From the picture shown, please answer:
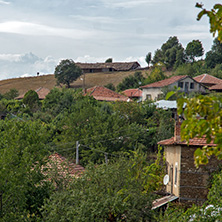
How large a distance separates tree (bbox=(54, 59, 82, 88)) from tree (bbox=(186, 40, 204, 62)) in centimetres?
2681

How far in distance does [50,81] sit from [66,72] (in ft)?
36.5

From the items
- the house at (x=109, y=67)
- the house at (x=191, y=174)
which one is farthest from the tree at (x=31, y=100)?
the house at (x=109, y=67)

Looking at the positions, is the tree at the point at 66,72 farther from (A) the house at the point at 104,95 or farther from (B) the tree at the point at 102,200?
(B) the tree at the point at 102,200

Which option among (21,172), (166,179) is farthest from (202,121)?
(166,179)

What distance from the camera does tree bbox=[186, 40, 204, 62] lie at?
341ft

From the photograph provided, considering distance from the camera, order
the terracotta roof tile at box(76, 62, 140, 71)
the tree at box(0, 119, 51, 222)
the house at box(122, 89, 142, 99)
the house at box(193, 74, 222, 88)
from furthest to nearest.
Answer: the terracotta roof tile at box(76, 62, 140, 71), the house at box(122, 89, 142, 99), the house at box(193, 74, 222, 88), the tree at box(0, 119, 51, 222)

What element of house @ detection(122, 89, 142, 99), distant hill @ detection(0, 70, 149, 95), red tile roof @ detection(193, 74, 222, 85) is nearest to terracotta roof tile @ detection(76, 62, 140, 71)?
distant hill @ detection(0, 70, 149, 95)

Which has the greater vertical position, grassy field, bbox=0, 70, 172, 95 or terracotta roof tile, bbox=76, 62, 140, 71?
terracotta roof tile, bbox=76, 62, 140, 71

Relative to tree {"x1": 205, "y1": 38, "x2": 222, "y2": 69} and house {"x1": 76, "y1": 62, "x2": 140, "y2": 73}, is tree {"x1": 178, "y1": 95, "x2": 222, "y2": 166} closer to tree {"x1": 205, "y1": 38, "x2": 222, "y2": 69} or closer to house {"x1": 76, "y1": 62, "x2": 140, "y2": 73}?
tree {"x1": 205, "y1": 38, "x2": 222, "y2": 69}

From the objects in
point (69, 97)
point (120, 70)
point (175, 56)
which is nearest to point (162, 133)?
point (69, 97)

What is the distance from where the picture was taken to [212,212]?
13.8 m

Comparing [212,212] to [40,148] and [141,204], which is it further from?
[40,148]

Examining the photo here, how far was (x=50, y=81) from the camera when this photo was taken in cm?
10900

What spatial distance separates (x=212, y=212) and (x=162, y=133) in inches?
1167
